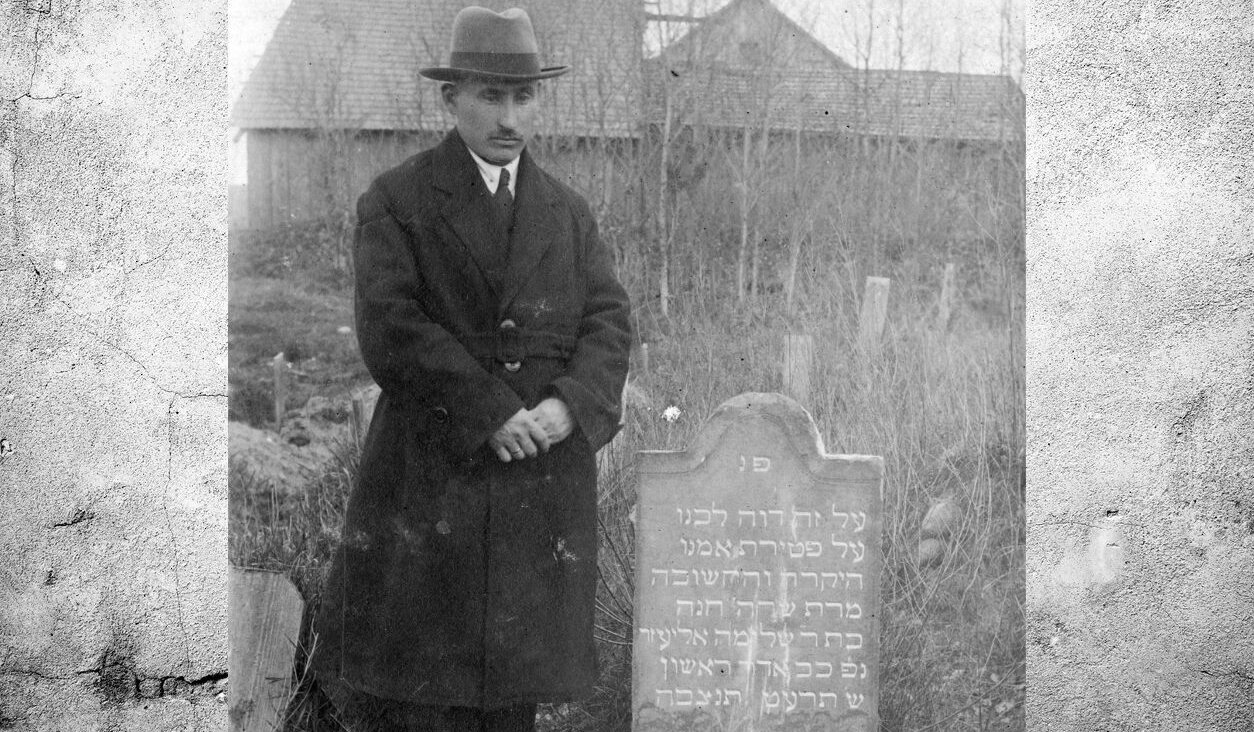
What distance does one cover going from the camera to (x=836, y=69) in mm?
3641

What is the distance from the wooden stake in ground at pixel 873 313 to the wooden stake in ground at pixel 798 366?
153 mm

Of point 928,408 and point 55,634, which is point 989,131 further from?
point 55,634

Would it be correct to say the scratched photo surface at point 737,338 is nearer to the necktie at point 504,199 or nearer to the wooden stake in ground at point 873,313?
the wooden stake in ground at point 873,313

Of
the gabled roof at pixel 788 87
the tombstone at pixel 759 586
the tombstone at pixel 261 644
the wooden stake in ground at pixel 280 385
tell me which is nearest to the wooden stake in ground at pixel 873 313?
the tombstone at pixel 759 586

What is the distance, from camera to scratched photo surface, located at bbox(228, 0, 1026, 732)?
3.48m

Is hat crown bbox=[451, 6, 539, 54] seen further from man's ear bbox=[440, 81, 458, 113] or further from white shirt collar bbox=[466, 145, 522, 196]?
white shirt collar bbox=[466, 145, 522, 196]

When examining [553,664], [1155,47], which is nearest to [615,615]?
[553,664]

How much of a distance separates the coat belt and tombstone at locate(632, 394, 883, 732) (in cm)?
41

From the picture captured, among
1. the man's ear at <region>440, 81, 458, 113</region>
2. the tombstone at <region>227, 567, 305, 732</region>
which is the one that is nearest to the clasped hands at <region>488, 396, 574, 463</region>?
the tombstone at <region>227, 567, 305, 732</region>

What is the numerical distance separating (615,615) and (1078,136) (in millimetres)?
1938

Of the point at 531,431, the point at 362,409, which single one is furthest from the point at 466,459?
the point at 362,409

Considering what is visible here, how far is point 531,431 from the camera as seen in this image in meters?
3.42

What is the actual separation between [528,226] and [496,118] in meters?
0.31

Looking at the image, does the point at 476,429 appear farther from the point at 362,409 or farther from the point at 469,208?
the point at 469,208
